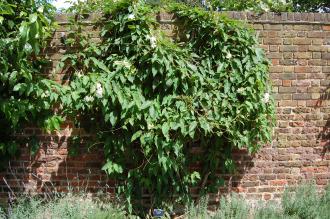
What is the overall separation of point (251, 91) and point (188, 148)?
1.03 m

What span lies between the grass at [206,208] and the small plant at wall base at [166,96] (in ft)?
0.86

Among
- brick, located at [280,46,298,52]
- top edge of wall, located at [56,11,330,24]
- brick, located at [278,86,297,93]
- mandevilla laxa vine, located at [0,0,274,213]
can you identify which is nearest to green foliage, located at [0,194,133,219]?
mandevilla laxa vine, located at [0,0,274,213]

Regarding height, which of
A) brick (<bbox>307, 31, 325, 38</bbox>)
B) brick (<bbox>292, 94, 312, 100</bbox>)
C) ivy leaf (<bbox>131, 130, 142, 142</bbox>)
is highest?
brick (<bbox>307, 31, 325, 38</bbox>)

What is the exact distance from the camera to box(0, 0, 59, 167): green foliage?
157 inches

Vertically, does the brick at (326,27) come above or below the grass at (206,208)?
above

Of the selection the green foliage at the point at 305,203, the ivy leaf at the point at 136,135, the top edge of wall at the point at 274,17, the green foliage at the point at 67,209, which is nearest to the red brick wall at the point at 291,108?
the top edge of wall at the point at 274,17

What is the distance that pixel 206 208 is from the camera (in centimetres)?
A: 459

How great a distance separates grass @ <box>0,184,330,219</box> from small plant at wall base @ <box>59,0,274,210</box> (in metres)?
0.26

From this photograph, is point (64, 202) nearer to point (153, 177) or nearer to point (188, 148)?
point (153, 177)

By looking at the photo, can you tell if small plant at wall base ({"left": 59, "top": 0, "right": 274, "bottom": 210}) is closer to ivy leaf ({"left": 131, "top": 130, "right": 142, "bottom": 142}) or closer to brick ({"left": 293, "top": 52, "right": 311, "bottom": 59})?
ivy leaf ({"left": 131, "top": 130, "right": 142, "bottom": 142})

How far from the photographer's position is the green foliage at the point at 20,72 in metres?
4.00

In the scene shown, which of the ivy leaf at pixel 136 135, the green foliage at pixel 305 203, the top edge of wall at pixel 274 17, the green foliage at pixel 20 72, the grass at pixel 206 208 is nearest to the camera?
the green foliage at pixel 20 72

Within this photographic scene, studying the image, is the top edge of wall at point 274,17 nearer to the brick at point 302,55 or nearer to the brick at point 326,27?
the brick at point 326,27

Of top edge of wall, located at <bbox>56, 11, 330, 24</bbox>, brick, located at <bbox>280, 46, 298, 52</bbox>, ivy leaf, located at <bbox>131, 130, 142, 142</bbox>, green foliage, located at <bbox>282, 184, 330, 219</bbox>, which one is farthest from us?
brick, located at <bbox>280, 46, 298, 52</bbox>
